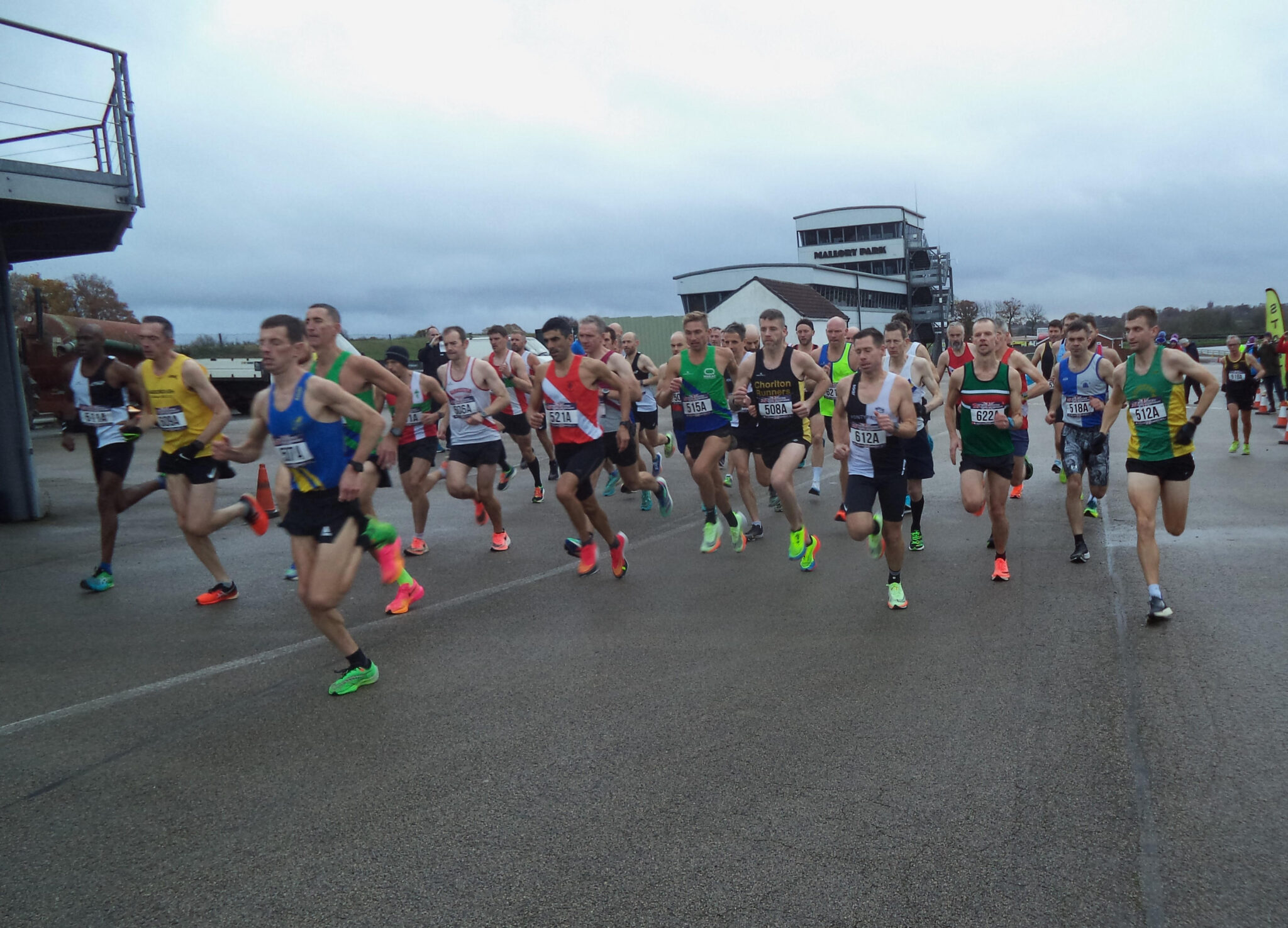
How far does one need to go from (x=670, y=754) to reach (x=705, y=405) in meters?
4.92

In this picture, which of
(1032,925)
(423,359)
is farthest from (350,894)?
(423,359)

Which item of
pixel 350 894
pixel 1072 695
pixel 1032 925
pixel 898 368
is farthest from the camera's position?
pixel 898 368

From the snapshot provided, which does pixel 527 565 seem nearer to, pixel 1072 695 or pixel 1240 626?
pixel 1072 695

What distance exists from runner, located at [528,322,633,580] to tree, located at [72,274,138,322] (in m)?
48.6

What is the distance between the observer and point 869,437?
21.4 ft

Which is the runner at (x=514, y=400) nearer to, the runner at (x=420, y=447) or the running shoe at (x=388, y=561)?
the runner at (x=420, y=447)

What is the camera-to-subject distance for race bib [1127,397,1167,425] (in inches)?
234

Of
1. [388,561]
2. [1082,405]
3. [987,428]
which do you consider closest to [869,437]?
[987,428]

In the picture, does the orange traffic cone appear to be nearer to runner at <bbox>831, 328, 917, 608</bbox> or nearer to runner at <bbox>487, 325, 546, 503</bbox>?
runner at <bbox>487, 325, 546, 503</bbox>

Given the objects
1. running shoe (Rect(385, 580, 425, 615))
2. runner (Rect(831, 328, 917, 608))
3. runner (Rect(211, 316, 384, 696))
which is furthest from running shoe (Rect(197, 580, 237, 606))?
runner (Rect(831, 328, 917, 608))

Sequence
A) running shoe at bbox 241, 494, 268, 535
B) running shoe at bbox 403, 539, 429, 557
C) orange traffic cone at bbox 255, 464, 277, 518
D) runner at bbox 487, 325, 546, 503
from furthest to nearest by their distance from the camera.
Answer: runner at bbox 487, 325, 546, 503 → orange traffic cone at bbox 255, 464, 277, 518 → running shoe at bbox 403, 539, 429, 557 → running shoe at bbox 241, 494, 268, 535

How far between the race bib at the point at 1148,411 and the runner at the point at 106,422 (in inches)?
297

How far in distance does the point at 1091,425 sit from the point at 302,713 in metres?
6.96

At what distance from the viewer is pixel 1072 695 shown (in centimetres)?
454
